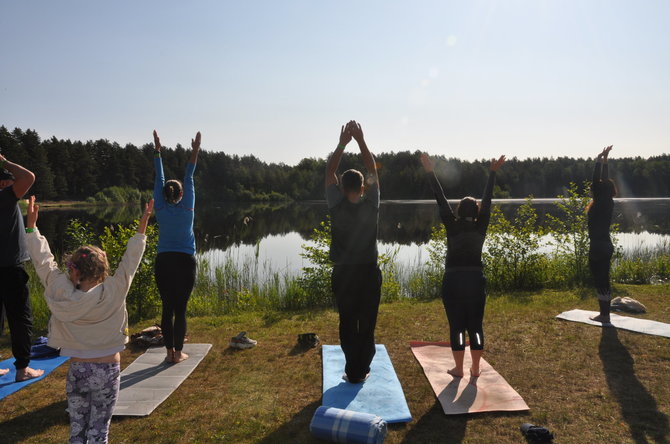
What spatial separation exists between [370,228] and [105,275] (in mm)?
2245

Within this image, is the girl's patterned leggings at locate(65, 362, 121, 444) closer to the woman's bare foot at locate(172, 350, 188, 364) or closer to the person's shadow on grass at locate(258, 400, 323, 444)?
the person's shadow on grass at locate(258, 400, 323, 444)

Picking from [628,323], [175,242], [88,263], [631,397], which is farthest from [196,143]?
[628,323]

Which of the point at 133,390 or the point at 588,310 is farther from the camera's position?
the point at 588,310

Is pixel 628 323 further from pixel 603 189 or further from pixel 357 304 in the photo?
pixel 357 304

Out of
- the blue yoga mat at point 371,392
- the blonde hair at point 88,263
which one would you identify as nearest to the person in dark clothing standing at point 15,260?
the blonde hair at point 88,263

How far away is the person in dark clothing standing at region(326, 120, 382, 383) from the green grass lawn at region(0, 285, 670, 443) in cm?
104

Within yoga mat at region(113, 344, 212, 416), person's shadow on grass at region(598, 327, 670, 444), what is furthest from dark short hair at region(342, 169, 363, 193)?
person's shadow on grass at region(598, 327, 670, 444)

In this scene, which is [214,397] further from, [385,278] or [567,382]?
[385,278]

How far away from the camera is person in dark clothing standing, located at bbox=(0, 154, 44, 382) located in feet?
14.7

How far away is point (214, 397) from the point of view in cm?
436

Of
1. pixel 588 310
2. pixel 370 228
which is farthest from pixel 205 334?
pixel 588 310

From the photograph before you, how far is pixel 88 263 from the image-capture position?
113 inches

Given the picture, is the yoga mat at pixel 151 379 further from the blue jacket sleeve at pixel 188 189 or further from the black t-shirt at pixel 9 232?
the blue jacket sleeve at pixel 188 189

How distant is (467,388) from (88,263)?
3.60 m
